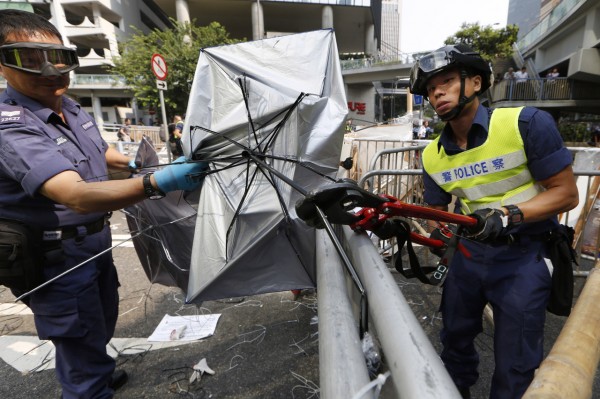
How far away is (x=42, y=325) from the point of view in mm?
1786

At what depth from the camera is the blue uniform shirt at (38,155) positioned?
1.52 m

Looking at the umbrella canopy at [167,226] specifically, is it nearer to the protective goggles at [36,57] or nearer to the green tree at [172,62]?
the protective goggles at [36,57]

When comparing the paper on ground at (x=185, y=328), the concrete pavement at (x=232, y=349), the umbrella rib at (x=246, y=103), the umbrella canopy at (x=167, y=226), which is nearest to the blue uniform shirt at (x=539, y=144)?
the umbrella rib at (x=246, y=103)

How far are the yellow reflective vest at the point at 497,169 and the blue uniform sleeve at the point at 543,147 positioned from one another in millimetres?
34

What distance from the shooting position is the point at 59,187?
151 centimetres

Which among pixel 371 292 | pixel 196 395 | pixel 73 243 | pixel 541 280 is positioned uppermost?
pixel 371 292

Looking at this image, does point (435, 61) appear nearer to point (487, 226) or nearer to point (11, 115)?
point (487, 226)

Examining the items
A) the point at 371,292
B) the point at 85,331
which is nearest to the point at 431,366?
the point at 371,292

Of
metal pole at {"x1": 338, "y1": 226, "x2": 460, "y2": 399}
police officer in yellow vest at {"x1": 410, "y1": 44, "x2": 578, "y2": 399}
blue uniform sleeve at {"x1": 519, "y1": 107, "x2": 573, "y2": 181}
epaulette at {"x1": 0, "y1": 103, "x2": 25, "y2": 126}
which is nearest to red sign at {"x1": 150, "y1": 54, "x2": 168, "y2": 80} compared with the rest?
epaulette at {"x1": 0, "y1": 103, "x2": 25, "y2": 126}

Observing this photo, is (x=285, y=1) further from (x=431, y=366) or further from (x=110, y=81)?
(x=431, y=366)

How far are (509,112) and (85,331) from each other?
267 cm

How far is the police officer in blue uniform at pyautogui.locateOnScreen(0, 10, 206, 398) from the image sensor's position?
153cm

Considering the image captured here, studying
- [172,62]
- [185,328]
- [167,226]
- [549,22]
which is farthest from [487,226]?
[549,22]

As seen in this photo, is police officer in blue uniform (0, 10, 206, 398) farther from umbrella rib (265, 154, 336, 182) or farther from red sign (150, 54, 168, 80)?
red sign (150, 54, 168, 80)
